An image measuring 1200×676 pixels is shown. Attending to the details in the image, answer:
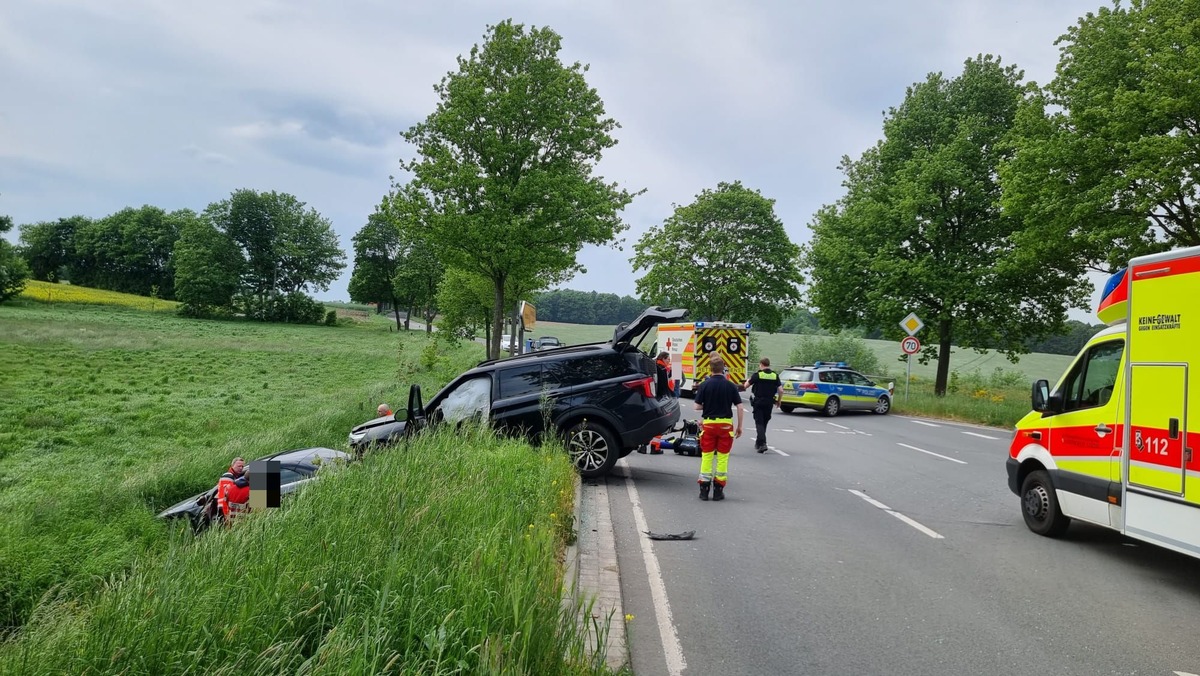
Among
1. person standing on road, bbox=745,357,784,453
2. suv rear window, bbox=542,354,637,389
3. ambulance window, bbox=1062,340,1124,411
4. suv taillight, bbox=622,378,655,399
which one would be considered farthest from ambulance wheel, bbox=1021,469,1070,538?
person standing on road, bbox=745,357,784,453

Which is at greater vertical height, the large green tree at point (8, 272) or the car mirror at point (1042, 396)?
the large green tree at point (8, 272)

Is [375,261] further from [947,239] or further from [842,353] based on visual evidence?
[947,239]

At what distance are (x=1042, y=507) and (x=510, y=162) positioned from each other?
19160 millimetres

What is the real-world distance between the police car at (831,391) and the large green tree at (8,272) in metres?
65.5

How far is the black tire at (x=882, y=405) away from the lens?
25625mm

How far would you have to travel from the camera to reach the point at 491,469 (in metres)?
6.87

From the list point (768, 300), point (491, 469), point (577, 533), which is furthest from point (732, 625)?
point (768, 300)

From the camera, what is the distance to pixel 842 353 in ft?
157

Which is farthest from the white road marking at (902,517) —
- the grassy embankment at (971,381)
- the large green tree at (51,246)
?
the large green tree at (51,246)

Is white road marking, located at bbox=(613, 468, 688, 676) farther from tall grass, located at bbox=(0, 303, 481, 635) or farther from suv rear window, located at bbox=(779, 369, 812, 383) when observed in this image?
suv rear window, located at bbox=(779, 369, 812, 383)

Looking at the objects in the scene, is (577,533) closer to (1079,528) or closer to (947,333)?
(1079,528)

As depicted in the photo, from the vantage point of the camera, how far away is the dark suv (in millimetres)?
10086

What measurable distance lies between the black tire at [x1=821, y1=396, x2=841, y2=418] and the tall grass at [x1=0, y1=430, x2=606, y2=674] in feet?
69.0

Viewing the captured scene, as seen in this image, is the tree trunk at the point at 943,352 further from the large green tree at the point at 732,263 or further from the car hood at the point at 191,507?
the car hood at the point at 191,507
